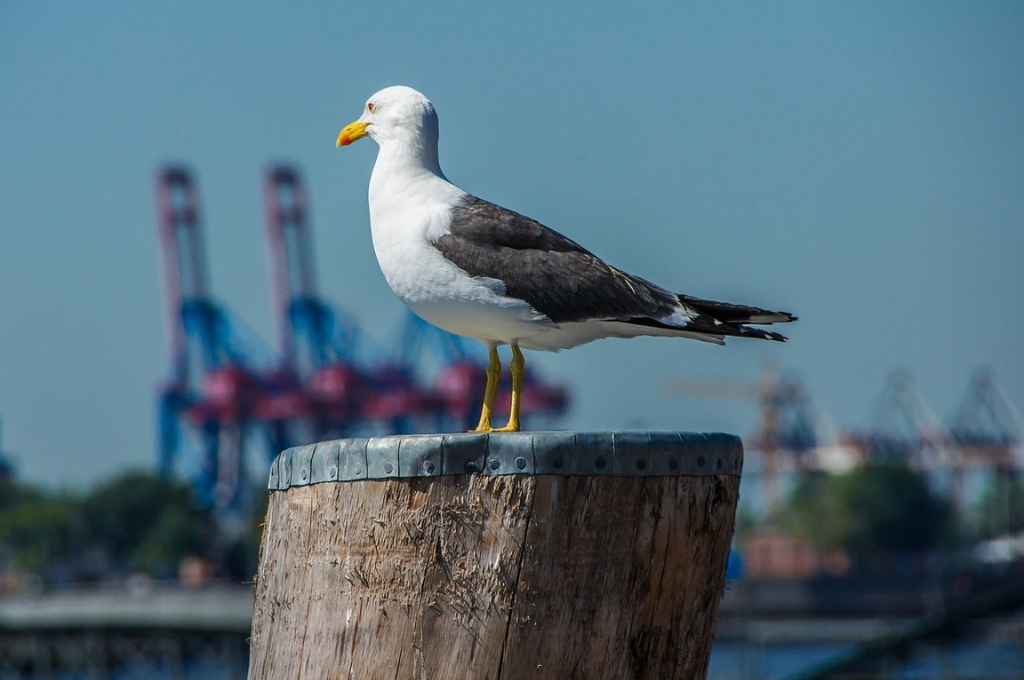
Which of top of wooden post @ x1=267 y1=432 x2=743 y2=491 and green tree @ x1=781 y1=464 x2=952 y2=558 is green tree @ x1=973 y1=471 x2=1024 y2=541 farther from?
top of wooden post @ x1=267 y1=432 x2=743 y2=491

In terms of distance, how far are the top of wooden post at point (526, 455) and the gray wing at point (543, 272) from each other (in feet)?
4.32

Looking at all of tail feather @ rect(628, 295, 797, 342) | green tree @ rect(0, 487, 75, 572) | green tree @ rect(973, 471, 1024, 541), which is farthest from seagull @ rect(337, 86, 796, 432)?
green tree @ rect(973, 471, 1024, 541)

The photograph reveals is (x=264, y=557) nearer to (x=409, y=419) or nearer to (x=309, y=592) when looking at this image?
(x=309, y=592)

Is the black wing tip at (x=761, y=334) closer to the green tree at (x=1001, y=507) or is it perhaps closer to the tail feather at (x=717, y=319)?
the tail feather at (x=717, y=319)

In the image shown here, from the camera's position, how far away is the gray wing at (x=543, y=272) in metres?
4.38

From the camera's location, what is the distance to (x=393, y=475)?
3066mm

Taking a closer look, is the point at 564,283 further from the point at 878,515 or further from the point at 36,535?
the point at 878,515

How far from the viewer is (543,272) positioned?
4.44 meters

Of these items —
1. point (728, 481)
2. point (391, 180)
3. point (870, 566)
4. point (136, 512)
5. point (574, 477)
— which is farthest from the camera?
point (870, 566)

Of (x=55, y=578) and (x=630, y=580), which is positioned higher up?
(x=630, y=580)

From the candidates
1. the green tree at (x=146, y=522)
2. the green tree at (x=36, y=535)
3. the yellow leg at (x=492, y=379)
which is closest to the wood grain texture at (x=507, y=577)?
the yellow leg at (x=492, y=379)

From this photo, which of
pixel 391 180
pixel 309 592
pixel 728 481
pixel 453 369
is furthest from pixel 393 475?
pixel 453 369

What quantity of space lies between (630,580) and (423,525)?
476 mm

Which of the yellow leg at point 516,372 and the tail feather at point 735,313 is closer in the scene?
the tail feather at point 735,313
